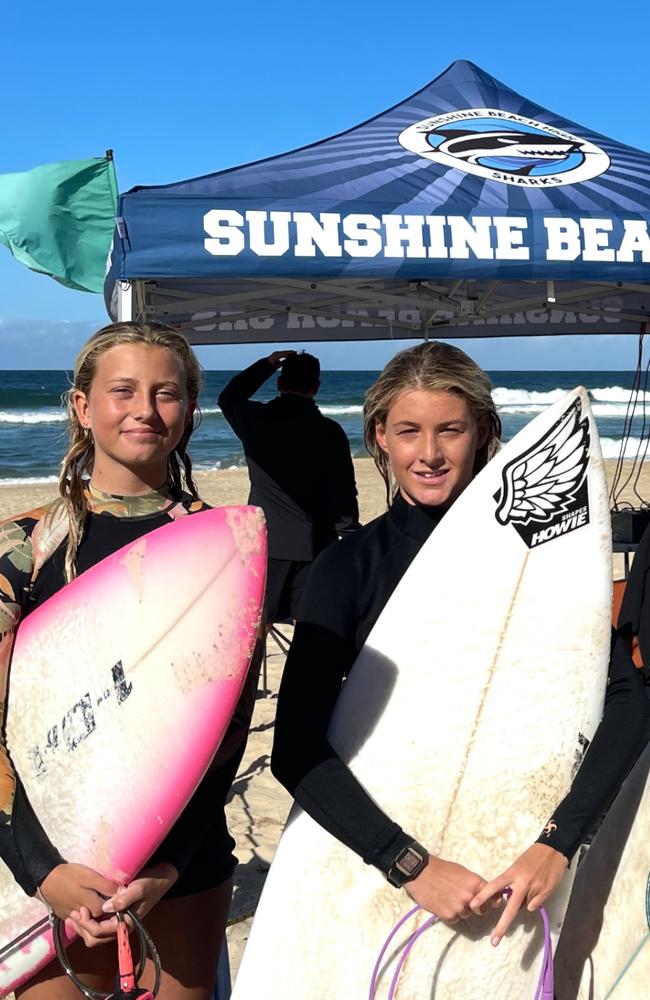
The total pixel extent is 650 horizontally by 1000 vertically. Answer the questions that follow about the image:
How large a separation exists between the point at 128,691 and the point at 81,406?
0.53m

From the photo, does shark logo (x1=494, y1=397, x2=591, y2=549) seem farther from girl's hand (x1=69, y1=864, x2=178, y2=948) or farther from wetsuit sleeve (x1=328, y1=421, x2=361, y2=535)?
wetsuit sleeve (x1=328, y1=421, x2=361, y2=535)

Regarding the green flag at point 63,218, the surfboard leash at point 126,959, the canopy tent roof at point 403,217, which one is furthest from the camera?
the green flag at point 63,218

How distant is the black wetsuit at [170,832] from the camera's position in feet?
4.68

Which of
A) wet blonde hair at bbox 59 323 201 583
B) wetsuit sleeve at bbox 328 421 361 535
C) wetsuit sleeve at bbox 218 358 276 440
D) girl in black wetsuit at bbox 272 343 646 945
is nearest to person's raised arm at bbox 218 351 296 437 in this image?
wetsuit sleeve at bbox 218 358 276 440

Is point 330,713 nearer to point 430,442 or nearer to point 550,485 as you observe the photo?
point 430,442

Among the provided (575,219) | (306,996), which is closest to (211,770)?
(306,996)

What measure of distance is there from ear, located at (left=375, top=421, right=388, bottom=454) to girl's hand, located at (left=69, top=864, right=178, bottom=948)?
2.68 feet

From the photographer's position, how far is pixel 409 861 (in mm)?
1354

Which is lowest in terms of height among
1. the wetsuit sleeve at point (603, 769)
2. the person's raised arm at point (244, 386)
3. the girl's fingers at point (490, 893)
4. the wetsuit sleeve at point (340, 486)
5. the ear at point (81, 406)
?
the girl's fingers at point (490, 893)

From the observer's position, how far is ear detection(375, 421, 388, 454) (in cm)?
167

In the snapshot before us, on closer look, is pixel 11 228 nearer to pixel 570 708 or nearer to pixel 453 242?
pixel 453 242

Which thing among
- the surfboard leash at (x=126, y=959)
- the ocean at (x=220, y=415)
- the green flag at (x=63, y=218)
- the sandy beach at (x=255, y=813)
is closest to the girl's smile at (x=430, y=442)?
the surfboard leash at (x=126, y=959)

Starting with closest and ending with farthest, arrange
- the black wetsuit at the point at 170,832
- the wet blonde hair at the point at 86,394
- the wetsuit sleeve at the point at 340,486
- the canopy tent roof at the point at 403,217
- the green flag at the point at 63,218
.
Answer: the black wetsuit at the point at 170,832
the wet blonde hair at the point at 86,394
the canopy tent roof at the point at 403,217
the green flag at the point at 63,218
the wetsuit sleeve at the point at 340,486

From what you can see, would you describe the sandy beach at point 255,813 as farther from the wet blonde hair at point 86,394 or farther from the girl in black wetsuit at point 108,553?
the wet blonde hair at point 86,394
